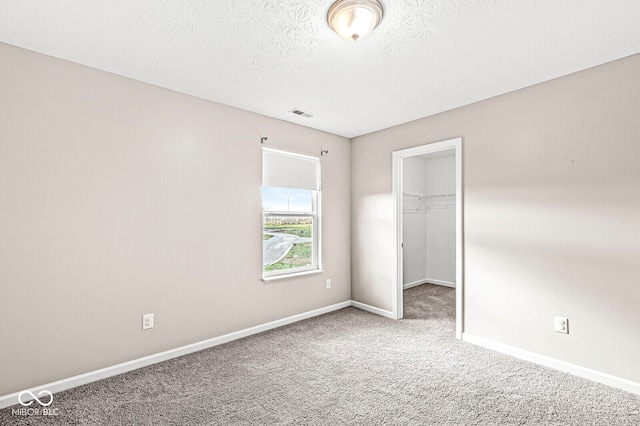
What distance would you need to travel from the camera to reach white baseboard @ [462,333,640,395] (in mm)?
2396

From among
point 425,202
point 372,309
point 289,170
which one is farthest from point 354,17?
point 425,202

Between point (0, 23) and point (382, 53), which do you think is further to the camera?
point (382, 53)

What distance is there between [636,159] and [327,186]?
2.98 meters

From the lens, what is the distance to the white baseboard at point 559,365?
240 cm

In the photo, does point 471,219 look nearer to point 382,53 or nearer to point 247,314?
point 382,53

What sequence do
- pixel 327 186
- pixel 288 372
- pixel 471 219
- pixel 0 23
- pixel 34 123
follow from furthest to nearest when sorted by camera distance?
pixel 327 186, pixel 471 219, pixel 288 372, pixel 34 123, pixel 0 23

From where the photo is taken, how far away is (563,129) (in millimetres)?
2713

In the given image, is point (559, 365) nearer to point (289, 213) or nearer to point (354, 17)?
point (289, 213)

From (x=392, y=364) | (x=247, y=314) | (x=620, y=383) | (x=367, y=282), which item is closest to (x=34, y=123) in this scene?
(x=247, y=314)

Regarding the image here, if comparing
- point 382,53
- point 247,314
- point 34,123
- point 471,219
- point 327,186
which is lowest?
point 247,314

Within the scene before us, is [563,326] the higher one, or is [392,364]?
[563,326]

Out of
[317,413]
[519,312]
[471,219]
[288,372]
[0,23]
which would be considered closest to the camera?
[0,23]

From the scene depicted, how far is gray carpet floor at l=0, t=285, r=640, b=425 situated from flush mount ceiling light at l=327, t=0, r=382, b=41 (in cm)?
241
